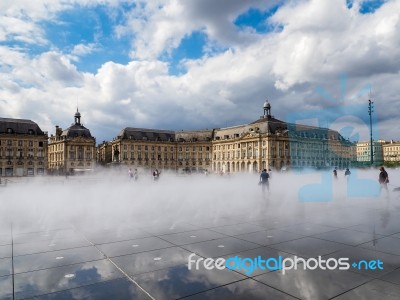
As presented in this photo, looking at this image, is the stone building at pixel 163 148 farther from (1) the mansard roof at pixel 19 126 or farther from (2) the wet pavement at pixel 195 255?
(2) the wet pavement at pixel 195 255

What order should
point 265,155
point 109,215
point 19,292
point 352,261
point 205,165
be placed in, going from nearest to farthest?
point 19,292 → point 352,261 → point 109,215 → point 265,155 → point 205,165

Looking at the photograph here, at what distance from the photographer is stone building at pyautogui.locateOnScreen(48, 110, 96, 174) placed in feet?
339

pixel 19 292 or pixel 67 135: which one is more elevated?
pixel 67 135

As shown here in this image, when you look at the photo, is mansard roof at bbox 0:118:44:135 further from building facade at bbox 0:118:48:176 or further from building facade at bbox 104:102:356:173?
building facade at bbox 104:102:356:173

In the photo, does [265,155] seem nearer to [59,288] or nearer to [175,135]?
[175,135]

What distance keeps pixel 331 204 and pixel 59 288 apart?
1432 cm

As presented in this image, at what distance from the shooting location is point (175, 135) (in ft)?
409

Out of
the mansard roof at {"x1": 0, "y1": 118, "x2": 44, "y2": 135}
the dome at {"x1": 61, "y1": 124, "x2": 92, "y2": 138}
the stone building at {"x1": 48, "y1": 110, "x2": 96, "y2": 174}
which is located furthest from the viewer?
the dome at {"x1": 61, "y1": 124, "x2": 92, "y2": 138}

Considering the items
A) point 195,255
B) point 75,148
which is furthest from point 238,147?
point 195,255

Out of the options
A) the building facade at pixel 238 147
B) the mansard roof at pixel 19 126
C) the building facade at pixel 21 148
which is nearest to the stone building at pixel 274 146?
the building facade at pixel 238 147

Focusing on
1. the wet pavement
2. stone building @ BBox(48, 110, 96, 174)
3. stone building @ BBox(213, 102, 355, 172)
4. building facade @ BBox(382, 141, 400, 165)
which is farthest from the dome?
building facade @ BBox(382, 141, 400, 165)

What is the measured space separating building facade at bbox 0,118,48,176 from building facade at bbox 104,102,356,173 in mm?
23388

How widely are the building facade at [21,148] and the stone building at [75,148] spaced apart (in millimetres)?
10206

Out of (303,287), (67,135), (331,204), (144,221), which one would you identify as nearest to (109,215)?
(144,221)
